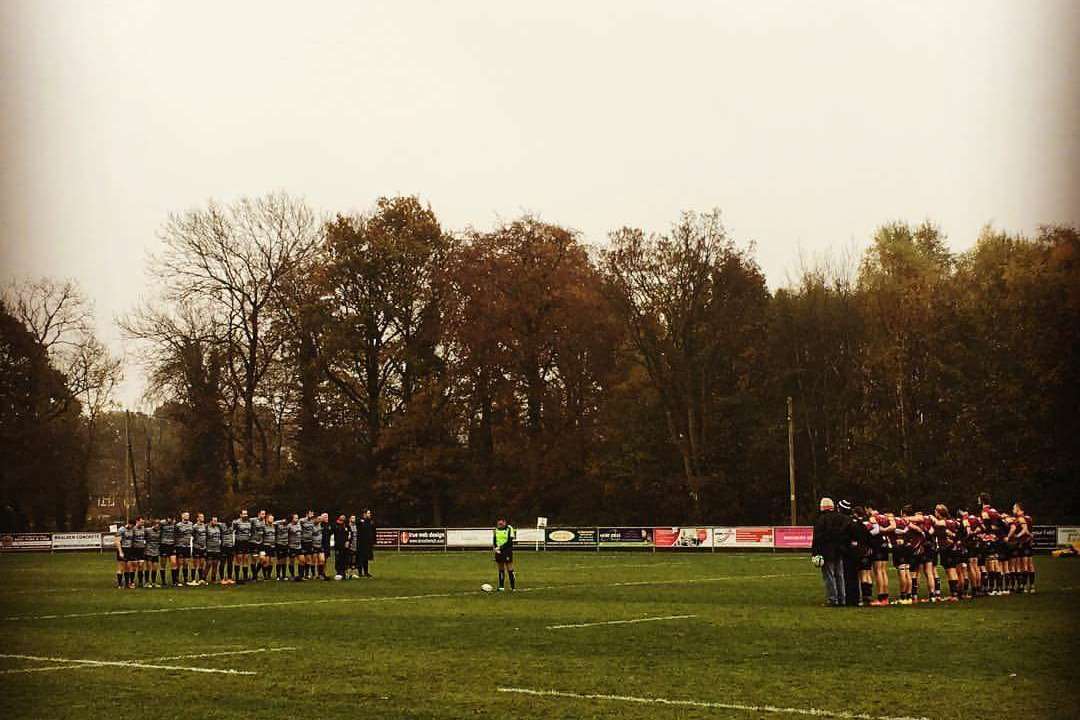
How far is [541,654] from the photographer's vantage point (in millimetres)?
17016

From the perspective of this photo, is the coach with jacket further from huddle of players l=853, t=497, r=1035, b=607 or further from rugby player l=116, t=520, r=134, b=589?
rugby player l=116, t=520, r=134, b=589

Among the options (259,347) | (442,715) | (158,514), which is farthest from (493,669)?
(158,514)

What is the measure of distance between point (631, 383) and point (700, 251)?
25.1ft

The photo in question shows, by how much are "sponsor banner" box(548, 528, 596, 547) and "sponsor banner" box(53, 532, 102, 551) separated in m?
25.5

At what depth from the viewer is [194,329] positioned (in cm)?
6700

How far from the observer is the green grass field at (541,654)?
40.7ft

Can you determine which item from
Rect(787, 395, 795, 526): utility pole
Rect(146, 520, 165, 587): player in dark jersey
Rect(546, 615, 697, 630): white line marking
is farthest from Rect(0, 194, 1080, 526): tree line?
Rect(546, 615, 697, 630): white line marking

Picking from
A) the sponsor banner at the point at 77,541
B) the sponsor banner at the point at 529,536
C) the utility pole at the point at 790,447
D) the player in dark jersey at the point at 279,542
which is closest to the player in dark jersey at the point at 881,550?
the player in dark jersey at the point at 279,542

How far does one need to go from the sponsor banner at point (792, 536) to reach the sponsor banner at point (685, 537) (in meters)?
3.29

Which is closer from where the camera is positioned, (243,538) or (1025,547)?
(1025,547)

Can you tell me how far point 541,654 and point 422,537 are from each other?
44901 millimetres

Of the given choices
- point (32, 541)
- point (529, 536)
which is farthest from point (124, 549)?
point (32, 541)

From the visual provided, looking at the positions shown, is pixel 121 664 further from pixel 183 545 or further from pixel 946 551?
pixel 183 545

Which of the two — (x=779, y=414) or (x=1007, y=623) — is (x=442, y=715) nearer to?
(x=1007, y=623)
